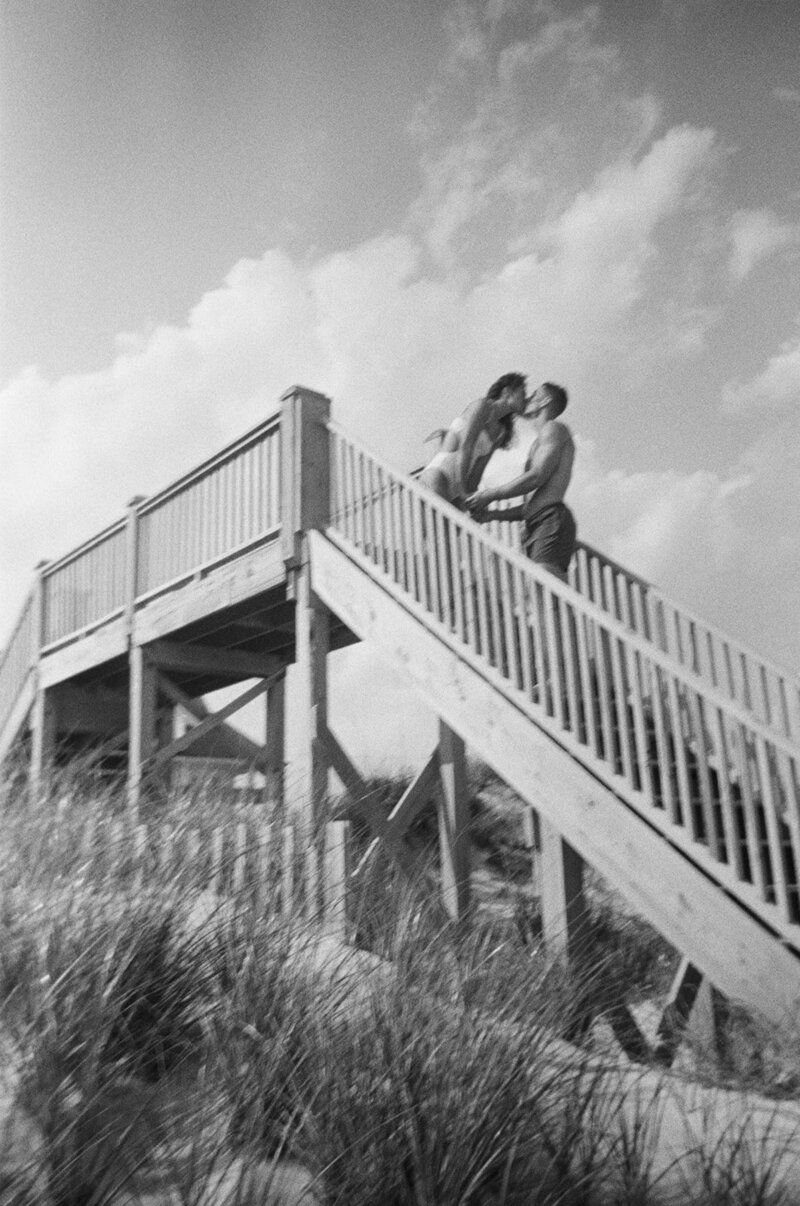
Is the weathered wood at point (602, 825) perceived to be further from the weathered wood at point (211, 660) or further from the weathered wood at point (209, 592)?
the weathered wood at point (211, 660)

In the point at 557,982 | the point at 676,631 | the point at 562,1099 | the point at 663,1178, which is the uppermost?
the point at 676,631

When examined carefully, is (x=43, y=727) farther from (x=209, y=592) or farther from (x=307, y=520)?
(x=307, y=520)

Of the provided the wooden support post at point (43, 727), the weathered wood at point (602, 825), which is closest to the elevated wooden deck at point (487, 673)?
the weathered wood at point (602, 825)

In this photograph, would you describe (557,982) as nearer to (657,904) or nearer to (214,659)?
(657,904)

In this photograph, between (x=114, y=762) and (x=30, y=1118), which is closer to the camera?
(x=30, y=1118)

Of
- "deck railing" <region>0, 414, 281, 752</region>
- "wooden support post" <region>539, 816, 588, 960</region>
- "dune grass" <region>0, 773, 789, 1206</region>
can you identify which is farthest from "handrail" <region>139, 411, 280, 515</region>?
"dune grass" <region>0, 773, 789, 1206</region>

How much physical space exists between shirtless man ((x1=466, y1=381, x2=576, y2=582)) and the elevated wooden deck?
406 millimetres

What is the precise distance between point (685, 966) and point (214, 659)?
21.6 ft

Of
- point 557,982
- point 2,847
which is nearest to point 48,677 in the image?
point 2,847

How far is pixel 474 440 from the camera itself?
7352 mm

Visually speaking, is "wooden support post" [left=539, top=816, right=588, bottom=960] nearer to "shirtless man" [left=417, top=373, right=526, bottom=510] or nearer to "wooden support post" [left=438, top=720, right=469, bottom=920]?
"wooden support post" [left=438, top=720, right=469, bottom=920]

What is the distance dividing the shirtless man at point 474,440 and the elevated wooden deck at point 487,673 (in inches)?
12.5

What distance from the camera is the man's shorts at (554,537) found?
6.85 meters

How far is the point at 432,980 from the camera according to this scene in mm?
4062
